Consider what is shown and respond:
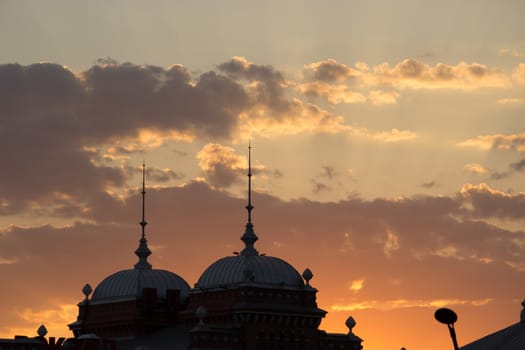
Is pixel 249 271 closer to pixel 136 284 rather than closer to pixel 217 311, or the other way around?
pixel 217 311

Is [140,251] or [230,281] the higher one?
[140,251]

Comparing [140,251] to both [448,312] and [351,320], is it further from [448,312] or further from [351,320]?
[448,312]

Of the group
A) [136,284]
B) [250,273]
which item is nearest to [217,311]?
[250,273]

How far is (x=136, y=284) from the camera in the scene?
547 feet

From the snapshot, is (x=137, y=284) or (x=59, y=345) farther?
(x=137, y=284)

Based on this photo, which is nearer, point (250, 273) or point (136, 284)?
point (250, 273)

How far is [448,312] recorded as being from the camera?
65.2 m

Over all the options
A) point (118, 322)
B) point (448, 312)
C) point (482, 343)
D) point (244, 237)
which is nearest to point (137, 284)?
point (118, 322)

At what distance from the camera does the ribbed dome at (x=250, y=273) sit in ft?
499

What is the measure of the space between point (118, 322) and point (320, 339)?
24.1 meters

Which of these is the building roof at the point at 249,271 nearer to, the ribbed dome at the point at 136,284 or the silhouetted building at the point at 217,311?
the silhouetted building at the point at 217,311

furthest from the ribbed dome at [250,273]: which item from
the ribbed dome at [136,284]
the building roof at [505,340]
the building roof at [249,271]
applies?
the building roof at [505,340]

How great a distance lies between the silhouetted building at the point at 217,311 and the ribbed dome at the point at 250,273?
104 mm

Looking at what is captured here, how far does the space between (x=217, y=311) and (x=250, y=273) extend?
536 centimetres
